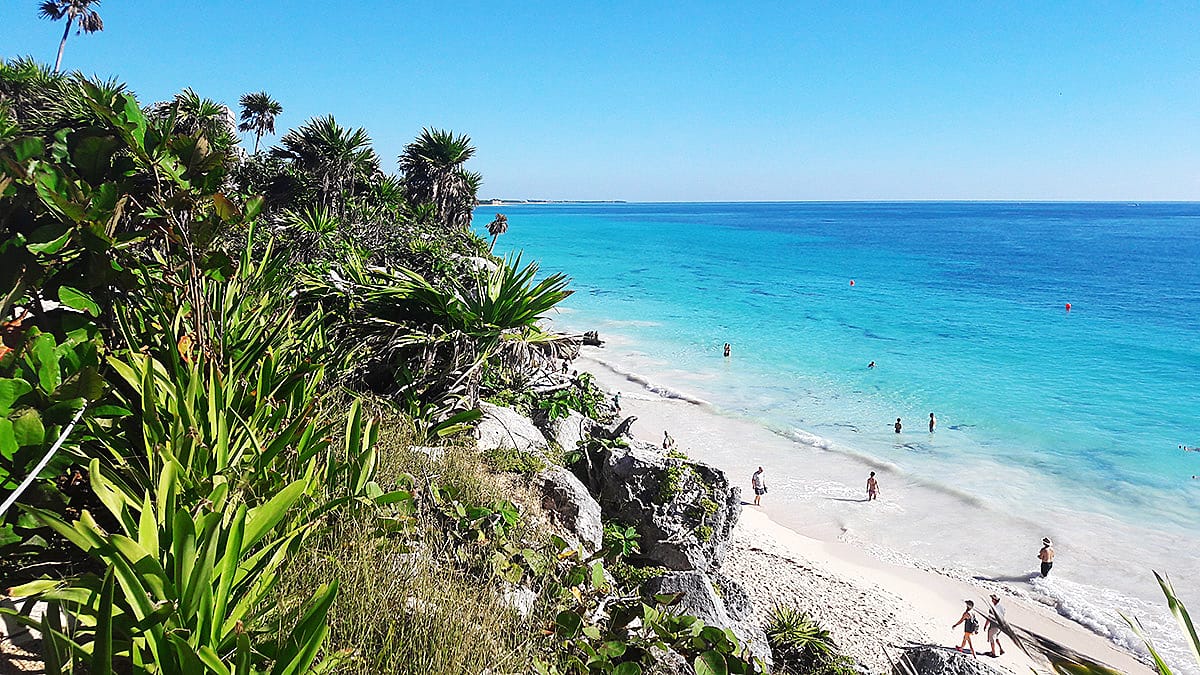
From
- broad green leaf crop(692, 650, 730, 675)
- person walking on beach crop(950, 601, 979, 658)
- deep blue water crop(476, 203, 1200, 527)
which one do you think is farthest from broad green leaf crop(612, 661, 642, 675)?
deep blue water crop(476, 203, 1200, 527)

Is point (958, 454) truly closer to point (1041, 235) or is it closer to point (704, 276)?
point (704, 276)

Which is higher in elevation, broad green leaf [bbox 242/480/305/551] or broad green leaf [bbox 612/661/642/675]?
broad green leaf [bbox 242/480/305/551]

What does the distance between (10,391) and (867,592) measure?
12162 millimetres

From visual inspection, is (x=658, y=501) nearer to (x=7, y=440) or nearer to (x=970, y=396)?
(x=7, y=440)

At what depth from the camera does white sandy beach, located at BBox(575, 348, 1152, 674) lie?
10.0 m

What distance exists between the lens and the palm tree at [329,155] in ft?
56.6

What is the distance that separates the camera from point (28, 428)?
2.19 m

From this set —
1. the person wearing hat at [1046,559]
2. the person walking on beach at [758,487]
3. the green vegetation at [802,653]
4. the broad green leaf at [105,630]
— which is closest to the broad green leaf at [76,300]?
the broad green leaf at [105,630]

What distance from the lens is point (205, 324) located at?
3.99m

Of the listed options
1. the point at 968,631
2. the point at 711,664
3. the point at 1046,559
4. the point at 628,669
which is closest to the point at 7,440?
the point at 628,669

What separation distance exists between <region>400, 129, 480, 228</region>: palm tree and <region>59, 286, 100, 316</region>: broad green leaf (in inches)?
707

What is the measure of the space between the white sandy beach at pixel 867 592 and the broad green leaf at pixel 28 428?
7471 millimetres

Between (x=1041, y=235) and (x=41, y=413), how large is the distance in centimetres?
13408

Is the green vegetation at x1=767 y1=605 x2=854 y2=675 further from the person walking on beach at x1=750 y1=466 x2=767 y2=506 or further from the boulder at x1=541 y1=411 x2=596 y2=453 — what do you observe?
the person walking on beach at x1=750 y1=466 x2=767 y2=506
